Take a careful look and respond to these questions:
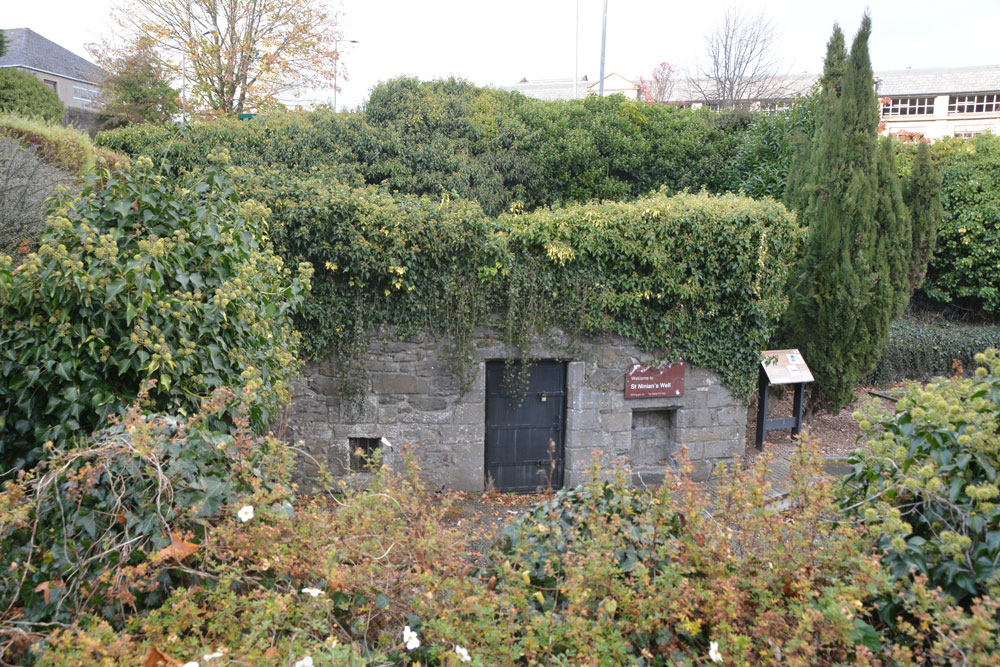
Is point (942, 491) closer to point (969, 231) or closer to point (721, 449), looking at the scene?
point (721, 449)

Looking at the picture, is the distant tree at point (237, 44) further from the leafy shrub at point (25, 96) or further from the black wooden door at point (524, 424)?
the black wooden door at point (524, 424)

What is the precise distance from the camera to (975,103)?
37062 mm

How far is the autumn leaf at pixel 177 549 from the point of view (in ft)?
7.91

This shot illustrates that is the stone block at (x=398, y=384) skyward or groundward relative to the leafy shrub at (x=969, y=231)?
groundward

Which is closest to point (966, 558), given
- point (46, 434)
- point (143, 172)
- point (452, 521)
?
point (46, 434)

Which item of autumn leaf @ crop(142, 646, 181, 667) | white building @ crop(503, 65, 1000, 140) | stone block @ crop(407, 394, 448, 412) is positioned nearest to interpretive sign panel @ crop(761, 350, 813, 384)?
stone block @ crop(407, 394, 448, 412)

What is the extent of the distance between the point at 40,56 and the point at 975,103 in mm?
47355

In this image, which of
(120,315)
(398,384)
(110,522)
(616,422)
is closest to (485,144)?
(398,384)

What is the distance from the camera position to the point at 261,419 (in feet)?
13.8

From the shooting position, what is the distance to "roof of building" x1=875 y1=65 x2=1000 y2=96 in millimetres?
36969

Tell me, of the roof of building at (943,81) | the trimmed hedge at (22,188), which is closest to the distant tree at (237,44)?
the trimmed hedge at (22,188)

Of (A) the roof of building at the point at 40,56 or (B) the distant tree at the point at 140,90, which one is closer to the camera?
(B) the distant tree at the point at 140,90

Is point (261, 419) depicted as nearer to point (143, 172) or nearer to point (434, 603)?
point (143, 172)

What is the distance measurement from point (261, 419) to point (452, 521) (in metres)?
3.68
